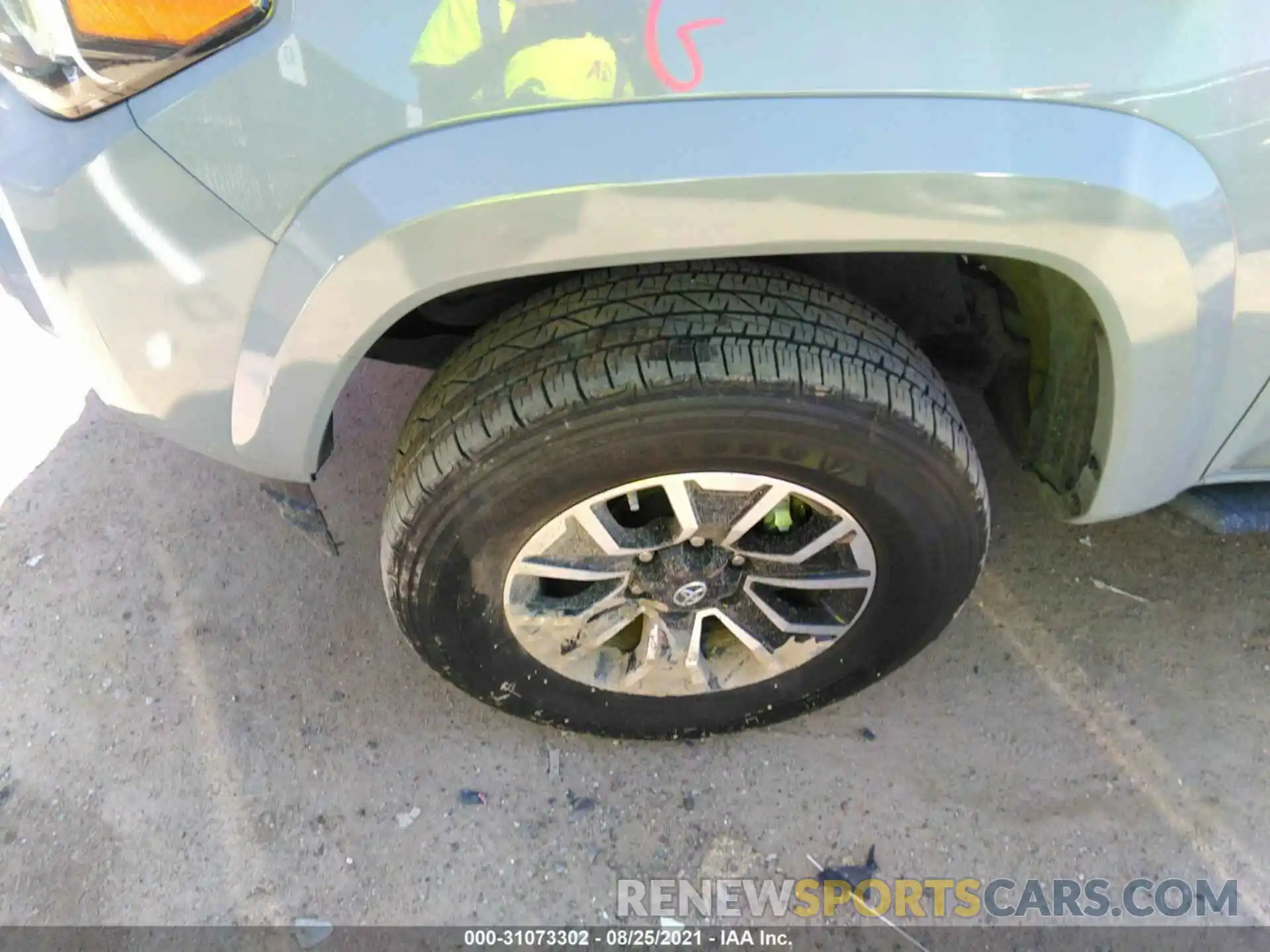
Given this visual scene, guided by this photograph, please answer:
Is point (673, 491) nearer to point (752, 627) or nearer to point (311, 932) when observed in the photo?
point (752, 627)

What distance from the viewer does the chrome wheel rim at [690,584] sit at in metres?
1.57

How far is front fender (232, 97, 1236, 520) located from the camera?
1146 millimetres

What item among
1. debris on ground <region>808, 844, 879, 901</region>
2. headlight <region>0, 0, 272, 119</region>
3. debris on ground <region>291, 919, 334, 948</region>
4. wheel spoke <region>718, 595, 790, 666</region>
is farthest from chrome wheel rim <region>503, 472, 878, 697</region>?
headlight <region>0, 0, 272, 119</region>

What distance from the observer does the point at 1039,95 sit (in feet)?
3.77

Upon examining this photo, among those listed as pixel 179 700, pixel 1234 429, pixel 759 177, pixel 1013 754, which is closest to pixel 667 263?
pixel 759 177

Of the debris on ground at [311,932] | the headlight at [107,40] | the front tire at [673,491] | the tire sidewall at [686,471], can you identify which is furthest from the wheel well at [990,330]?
the debris on ground at [311,932]

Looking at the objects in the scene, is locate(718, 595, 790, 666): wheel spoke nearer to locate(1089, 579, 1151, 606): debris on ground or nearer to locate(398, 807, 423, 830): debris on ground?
locate(398, 807, 423, 830): debris on ground

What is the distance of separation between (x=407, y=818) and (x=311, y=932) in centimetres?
27

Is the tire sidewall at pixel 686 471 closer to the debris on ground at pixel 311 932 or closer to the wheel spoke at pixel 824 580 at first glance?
the wheel spoke at pixel 824 580

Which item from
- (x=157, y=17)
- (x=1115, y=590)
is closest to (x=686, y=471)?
(x=157, y=17)

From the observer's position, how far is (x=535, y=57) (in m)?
1.11

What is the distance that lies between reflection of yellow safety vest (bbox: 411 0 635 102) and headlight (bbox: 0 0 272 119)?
214mm

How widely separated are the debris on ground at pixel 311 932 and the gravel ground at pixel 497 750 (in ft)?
0.06

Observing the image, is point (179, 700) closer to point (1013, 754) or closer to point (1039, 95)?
point (1013, 754)
